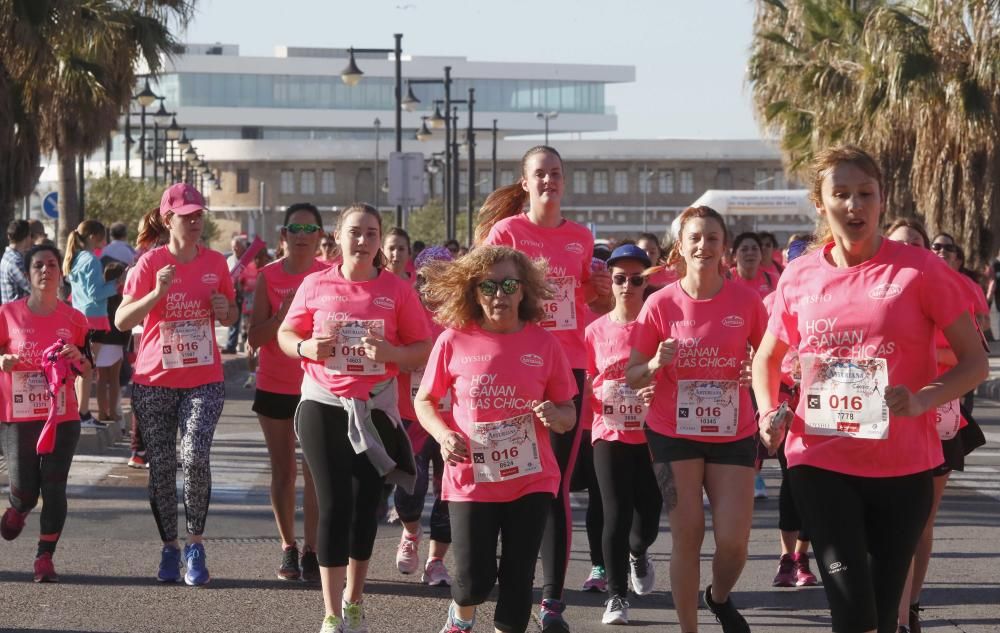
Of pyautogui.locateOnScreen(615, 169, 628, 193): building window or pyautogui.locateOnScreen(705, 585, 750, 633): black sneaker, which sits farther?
pyautogui.locateOnScreen(615, 169, 628, 193): building window

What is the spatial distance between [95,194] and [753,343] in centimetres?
4425

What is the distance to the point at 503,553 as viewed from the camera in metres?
6.14

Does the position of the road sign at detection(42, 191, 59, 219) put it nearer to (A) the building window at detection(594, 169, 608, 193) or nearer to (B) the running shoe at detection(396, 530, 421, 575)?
(B) the running shoe at detection(396, 530, 421, 575)

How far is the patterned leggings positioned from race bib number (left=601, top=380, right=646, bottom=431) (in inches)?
76.1

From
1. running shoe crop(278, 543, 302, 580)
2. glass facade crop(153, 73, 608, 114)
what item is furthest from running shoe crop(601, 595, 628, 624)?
glass facade crop(153, 73, 608, 114)

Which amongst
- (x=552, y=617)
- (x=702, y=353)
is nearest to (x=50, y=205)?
(x=552, y=617)

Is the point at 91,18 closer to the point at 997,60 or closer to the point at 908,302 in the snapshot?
the point at 997,60

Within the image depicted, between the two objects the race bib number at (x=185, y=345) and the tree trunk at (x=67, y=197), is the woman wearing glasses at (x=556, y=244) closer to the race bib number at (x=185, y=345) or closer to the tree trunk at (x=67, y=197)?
the race bib number at (x=185, y=345)

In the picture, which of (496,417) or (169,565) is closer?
(496,417)

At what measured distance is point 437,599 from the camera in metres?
8.09

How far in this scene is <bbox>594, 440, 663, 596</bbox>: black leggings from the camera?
24.9 feet

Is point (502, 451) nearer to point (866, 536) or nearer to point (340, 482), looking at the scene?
point (340, 482)

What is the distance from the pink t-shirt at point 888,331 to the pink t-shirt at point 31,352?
4576mm

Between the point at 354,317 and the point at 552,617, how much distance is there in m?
1.50
